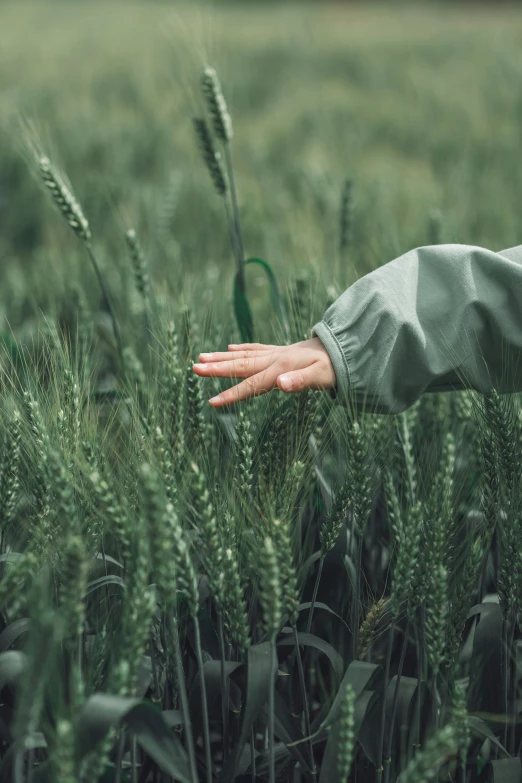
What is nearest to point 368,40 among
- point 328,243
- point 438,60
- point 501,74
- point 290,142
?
point 438,60

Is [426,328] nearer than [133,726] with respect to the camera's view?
No

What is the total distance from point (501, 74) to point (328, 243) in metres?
3.16

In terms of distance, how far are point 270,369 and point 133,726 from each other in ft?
1.25

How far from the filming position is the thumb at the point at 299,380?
2.65 ft

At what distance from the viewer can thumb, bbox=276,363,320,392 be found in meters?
0.81

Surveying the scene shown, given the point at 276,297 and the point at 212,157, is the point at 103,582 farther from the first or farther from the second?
the point at 212,157

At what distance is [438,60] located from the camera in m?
5.62

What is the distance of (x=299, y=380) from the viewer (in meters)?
0.82

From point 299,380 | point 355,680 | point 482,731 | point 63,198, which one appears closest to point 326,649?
point 355,680

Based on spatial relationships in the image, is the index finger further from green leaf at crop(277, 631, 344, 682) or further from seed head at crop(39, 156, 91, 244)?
seed head at crop(39, 156, 91, 244)

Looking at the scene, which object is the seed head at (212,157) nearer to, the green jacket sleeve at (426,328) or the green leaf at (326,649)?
the green jacket sleeve at (426,328)

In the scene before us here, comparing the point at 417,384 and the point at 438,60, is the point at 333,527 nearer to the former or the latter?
the point at 417,384

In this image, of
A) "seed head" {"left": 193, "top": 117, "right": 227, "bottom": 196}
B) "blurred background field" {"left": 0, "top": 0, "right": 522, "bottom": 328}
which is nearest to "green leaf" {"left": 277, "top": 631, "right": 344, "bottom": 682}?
"blurred background field" {"left": 0, "top": 0, "right": 522, "bottom": 328}

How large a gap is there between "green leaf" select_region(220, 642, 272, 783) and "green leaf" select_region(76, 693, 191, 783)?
63 mm
